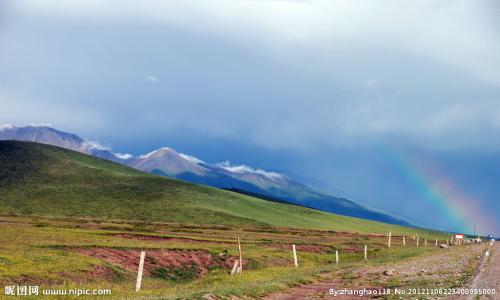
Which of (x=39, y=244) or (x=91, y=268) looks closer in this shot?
(x=91, y=268)

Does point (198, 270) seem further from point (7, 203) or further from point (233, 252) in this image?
point (7, 203)

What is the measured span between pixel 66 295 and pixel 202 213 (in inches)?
5852

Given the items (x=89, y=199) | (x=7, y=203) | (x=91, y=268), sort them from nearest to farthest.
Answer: (x=91, y=268) < (x=7, y=203) < (x=89, y=199)

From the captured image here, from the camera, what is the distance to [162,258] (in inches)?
2213

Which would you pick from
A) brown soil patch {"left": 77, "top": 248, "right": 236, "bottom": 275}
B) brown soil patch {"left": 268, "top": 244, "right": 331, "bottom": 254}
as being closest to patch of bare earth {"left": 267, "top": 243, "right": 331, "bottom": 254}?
brown soil patch {"left": 268, "top": 244, "right": 331, "bottom": 254}

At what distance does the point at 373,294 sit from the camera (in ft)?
101

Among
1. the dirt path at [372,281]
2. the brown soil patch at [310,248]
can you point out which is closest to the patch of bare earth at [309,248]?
the brown soil patch at [310,248]

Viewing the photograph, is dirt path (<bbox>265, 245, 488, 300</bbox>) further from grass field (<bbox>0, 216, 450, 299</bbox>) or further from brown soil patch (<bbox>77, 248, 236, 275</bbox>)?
brown soil patch (<bbox>77, 248, 236, 275</bbox>)

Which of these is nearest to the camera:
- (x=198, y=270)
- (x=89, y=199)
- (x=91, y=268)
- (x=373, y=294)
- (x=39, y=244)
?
(x=373, y=294)

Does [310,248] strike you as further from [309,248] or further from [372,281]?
[372,281]

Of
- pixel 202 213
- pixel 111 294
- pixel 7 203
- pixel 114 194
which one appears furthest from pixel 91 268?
pixel 114 194

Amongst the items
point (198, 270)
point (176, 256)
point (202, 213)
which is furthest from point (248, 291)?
point (202, 213)

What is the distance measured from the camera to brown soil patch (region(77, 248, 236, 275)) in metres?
52.1

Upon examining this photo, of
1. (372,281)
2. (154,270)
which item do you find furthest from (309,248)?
(372,281)
